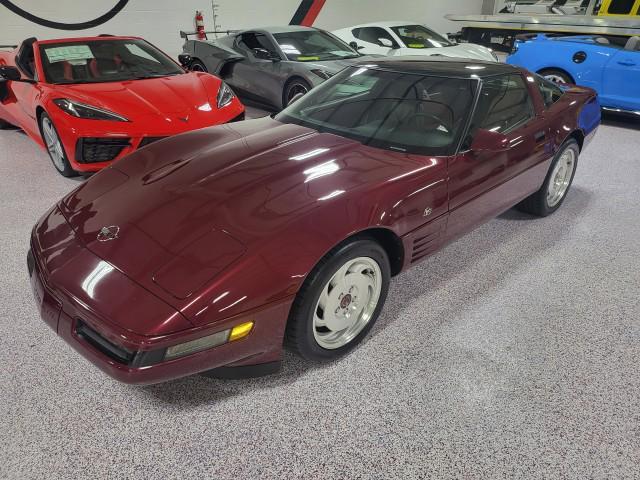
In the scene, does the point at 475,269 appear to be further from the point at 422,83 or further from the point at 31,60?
the point at 31,60

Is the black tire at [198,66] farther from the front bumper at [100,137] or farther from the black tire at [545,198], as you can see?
the black tire at [545,198]

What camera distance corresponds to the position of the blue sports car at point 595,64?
16.0 ft

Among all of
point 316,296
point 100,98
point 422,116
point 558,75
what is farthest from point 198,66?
point 316,296

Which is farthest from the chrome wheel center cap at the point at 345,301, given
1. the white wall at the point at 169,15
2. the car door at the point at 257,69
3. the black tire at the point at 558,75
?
the white wall at the point at 169,15

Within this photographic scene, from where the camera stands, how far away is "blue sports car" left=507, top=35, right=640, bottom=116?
4.86 metres

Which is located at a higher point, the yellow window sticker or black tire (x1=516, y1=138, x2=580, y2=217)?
the yellow window sticker

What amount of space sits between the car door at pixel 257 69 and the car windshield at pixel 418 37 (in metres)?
2.07

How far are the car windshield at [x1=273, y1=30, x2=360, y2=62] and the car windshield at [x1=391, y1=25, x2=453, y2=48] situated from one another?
1.33m

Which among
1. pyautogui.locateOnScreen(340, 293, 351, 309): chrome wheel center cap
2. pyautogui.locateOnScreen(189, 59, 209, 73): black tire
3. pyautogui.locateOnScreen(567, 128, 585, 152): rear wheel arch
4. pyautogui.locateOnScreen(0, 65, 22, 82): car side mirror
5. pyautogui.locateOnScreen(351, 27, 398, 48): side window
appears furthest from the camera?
pyautogui.locateOnScreen(351, 27, 398, 48): side window

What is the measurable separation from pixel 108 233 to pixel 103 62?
9.68 feet

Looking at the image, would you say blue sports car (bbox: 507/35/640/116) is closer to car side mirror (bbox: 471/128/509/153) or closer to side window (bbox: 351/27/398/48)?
side window (bbox: 351/27/398/48)

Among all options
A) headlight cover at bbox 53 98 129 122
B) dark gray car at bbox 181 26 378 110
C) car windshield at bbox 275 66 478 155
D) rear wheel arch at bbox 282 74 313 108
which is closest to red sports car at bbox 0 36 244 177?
headlight cover at bbox 53 98 129 122

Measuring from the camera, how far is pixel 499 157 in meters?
2.22

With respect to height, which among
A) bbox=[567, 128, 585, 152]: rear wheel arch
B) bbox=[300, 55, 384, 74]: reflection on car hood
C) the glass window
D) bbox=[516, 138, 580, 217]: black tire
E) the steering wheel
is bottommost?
bbox=[516, 138, 580, 217]: black tire
